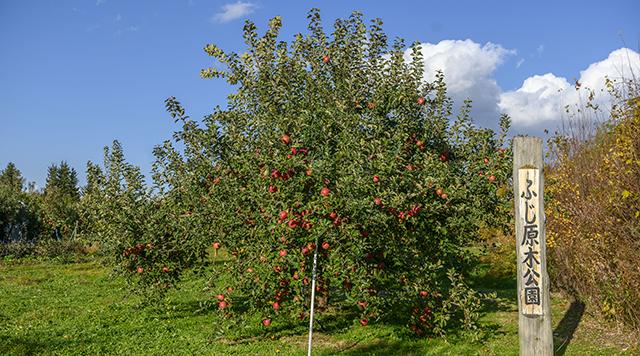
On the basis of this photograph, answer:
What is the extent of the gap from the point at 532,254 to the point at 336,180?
2.91 m

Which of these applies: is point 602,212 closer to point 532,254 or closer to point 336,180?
point 532,254

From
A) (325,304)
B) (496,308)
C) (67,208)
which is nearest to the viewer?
(325,304)

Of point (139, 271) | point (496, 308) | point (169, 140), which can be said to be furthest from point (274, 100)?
point (496, 308)

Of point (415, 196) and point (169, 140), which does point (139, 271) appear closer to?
point (169, 140)

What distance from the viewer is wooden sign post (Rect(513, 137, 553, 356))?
587cm

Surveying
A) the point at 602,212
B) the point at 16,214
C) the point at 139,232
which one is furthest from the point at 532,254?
the point at 16,214

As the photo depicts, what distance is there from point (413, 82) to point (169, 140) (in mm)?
4144

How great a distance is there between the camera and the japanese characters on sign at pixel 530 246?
5891mm

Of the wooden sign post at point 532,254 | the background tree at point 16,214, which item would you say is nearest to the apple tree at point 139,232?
the wooden sign post at point 532,254

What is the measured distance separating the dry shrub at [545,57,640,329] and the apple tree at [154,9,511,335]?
1.73 meters

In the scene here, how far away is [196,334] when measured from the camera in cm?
772

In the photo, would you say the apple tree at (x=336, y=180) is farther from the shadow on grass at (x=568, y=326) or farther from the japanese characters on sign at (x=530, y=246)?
the shadow on grass at (x=568, y=326)

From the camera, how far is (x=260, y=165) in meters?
5.92

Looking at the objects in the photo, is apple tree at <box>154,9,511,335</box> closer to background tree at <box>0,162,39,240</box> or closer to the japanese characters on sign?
the japanese characters on sign
